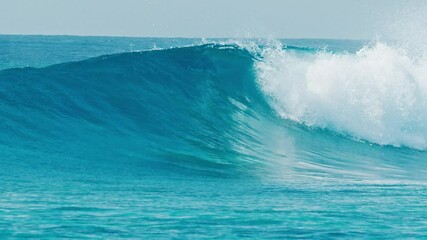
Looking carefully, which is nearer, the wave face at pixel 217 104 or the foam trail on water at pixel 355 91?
the wave face at pixel 217 104

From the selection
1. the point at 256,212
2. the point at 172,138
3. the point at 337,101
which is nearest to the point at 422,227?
the point at 256,212

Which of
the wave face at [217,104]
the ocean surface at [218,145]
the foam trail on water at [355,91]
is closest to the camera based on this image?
the ocean surface at [218,145]

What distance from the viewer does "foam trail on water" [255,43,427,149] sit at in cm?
1645

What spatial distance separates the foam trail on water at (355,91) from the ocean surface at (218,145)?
34 millimetres

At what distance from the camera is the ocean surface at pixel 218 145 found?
791cm

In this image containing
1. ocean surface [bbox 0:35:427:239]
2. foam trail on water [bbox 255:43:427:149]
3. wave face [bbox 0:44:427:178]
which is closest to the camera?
ocean surface [bbox 0:35:427:239]

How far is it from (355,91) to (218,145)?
4.67 m

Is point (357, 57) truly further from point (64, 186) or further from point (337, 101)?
point (64, 186)

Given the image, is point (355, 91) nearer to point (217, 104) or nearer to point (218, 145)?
point (217, 104)

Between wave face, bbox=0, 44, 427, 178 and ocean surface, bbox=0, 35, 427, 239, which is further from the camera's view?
wave face, bbox=0, 44, 427, 178

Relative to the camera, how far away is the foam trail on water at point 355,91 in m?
16.5

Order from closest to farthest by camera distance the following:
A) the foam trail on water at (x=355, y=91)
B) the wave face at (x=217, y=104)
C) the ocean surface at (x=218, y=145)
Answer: the ocean surface at (x=218, y=145) → the wave face at (x=217, y=104) → the foam trail on water at (x=355, y=91)

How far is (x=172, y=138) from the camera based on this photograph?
1396 cm

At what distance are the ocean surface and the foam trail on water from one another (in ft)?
0.11
